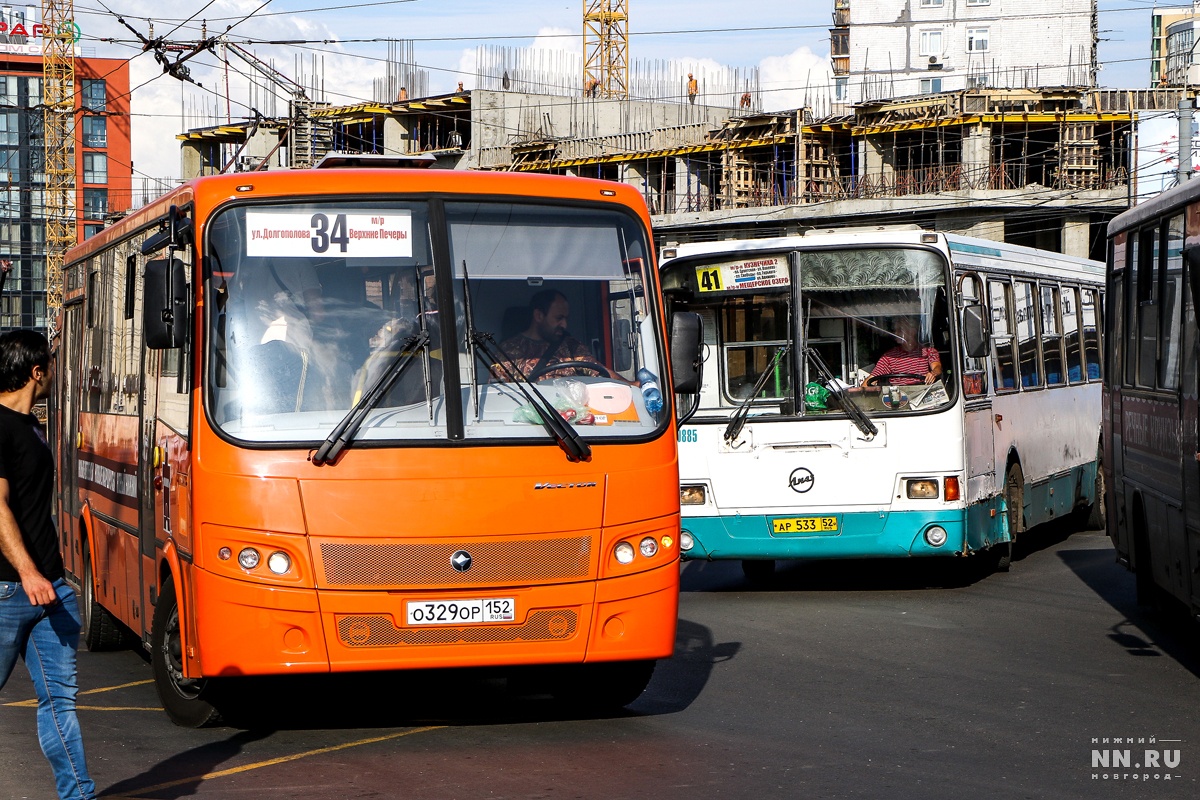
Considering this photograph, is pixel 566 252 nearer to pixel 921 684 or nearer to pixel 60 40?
pixel 921 684

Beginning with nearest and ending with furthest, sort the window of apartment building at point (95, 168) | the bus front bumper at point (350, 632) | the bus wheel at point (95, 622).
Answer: the bus front bumper at point (350, 632), the bus wheel at point (95, 622), the window of apartment building at point (95, 168)

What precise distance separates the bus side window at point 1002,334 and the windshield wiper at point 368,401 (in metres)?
7.97

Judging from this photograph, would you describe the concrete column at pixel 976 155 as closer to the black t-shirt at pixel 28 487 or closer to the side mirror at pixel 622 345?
the side mirror at pixel 622 345

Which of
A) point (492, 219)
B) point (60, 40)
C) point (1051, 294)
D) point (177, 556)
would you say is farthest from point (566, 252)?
point (60, 40)

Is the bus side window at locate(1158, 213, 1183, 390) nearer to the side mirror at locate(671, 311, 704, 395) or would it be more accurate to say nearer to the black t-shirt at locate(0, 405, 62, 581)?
the side mirror at locate(671, 311, 704, 395)

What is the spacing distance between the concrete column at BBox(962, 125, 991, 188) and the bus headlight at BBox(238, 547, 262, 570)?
190 ft

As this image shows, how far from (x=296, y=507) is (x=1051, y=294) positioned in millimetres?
11519

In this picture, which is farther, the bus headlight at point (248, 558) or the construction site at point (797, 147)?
the construction site at point (797, 147)

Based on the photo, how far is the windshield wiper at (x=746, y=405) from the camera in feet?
45.8

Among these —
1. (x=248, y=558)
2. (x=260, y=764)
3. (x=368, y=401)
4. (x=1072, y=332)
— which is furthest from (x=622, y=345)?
(x=1072, y=332)

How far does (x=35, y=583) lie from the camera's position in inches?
236

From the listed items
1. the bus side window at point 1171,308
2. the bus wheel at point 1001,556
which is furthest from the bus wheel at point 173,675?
the bus wheel at point 1001,556

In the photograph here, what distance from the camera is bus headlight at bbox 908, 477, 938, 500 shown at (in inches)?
536

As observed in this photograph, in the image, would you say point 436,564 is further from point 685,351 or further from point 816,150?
point 816,150
